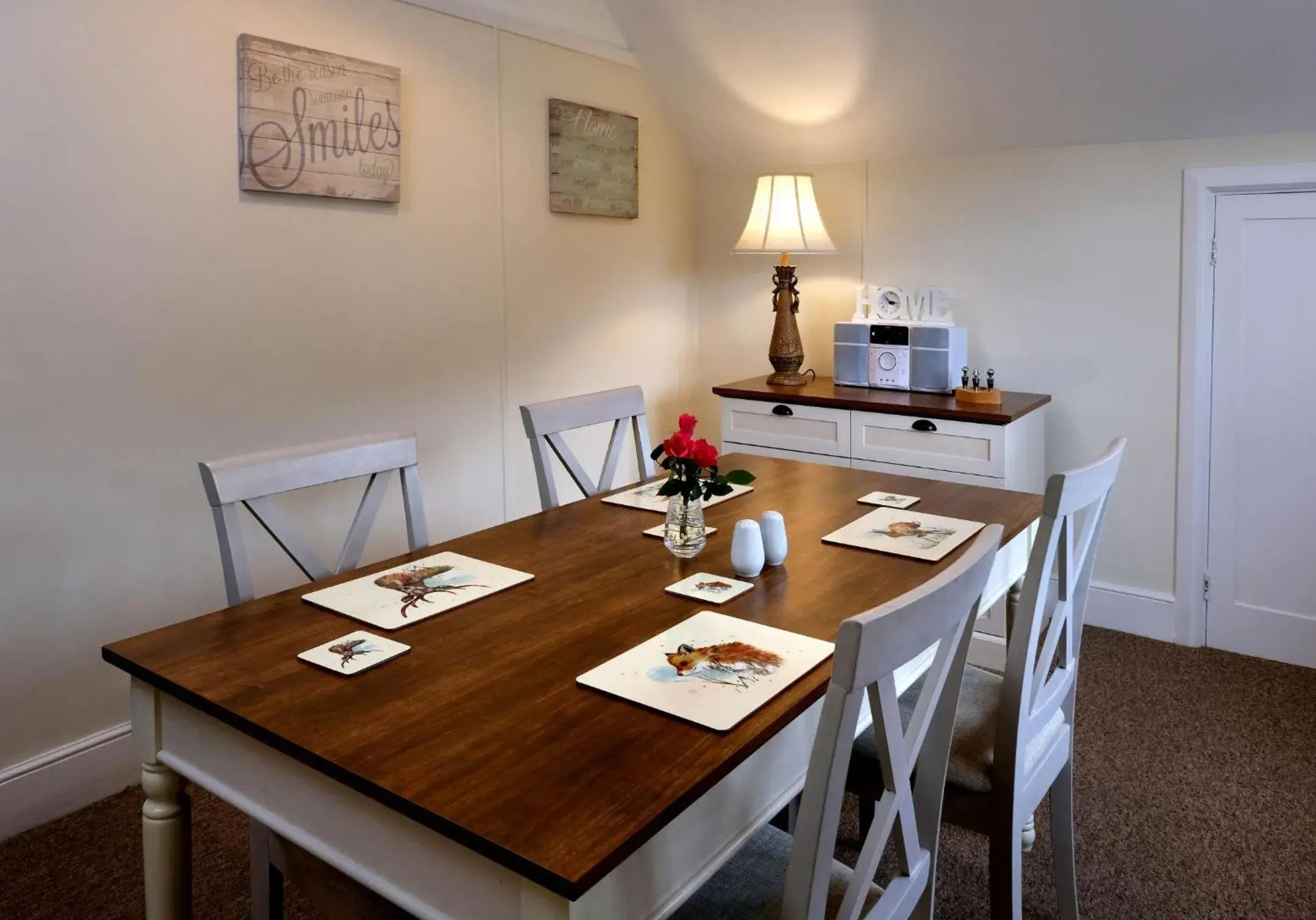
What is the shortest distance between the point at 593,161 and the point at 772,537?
7.53 feet

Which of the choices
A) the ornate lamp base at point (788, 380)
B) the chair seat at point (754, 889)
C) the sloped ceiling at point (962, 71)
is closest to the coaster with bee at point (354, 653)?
the chair seat at point (754, 889)

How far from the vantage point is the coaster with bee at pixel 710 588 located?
156 cm

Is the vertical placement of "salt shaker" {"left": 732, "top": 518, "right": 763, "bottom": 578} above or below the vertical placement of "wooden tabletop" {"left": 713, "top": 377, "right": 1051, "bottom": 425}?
below

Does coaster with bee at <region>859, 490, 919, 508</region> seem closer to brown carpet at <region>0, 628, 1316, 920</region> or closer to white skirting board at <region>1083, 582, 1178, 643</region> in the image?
brown carpet at <region>0, 628, 1316, 920</region>

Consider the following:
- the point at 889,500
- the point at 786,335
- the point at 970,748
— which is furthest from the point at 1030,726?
the point at 786,335

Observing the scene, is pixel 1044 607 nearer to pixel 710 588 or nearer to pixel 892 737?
pixel 710 588

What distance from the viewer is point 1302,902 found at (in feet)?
6.33

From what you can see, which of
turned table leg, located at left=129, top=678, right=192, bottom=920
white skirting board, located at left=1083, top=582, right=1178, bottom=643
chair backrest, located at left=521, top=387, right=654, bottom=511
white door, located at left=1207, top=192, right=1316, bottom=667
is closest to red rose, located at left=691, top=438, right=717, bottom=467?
chair backrest, located at left=521, top=387, right=654, bottom=511

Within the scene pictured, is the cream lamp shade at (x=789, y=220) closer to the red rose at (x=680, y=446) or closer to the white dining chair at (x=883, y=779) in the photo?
the red rose at (x=680, y=446)

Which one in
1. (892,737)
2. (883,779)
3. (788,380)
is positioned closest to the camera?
(892,737)

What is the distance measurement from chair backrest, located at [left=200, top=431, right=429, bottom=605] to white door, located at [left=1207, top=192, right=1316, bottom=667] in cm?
255

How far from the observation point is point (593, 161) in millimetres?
3609

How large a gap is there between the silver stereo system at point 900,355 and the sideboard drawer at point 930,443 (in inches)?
9.8

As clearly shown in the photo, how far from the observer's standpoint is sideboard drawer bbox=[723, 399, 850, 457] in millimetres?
3385
